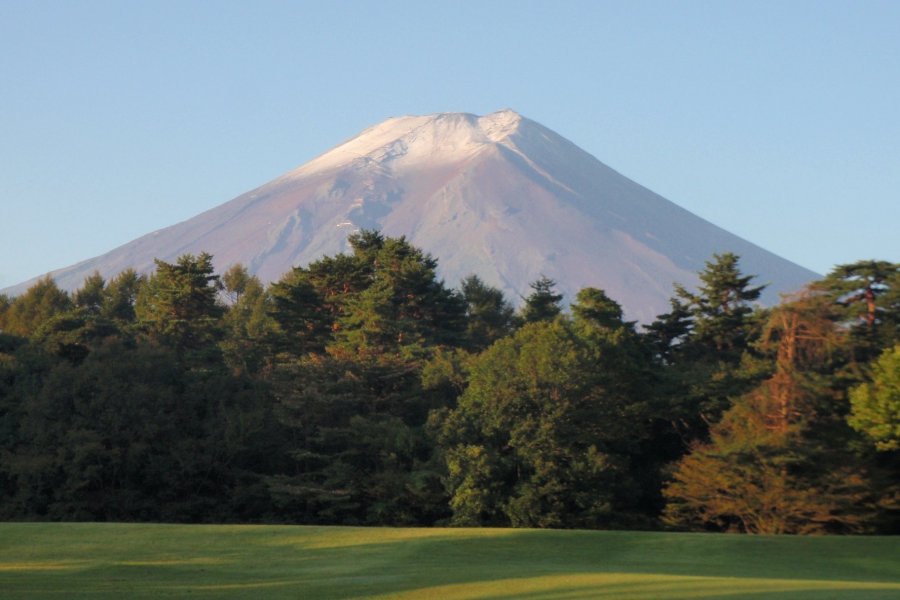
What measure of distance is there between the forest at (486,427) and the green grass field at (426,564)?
8.44m

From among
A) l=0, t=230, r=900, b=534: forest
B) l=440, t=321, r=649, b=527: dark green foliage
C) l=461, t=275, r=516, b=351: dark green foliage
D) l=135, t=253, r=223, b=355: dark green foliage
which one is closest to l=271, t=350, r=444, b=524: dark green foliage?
l=0, t=230, r=900, b=534: forest

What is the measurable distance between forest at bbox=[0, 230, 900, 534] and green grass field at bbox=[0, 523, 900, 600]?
8.44 m

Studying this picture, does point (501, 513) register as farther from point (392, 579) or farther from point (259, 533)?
point (392, 579)

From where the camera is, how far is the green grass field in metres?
18.3

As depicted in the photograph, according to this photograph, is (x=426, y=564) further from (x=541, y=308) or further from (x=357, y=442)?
(x=541, y=308)

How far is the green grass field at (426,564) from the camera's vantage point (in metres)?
18.3

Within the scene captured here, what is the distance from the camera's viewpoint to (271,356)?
5719 cm

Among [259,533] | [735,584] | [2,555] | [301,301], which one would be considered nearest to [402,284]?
[301,301]

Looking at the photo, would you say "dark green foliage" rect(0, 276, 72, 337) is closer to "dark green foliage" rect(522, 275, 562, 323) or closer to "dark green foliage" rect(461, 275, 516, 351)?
"dark green foliage" rect(461, 275, 516, 351)

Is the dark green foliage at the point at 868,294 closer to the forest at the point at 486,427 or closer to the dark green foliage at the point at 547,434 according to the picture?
the forest at the point at 486,427

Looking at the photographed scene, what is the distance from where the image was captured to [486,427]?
142 feet

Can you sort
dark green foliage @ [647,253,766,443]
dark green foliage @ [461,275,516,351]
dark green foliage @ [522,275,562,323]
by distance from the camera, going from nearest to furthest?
dark green foliage @ [647,253,766,443] → dark green foliage @ [461,275,516,351] → dark green foliage @ [522,275,562,323]

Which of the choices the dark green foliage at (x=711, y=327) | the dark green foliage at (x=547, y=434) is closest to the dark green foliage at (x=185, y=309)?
the dark green foliage at (x=547, y=434)

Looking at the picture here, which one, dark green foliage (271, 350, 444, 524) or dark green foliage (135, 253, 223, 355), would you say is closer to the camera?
dark green foliage (271, 350, 444, 524)
